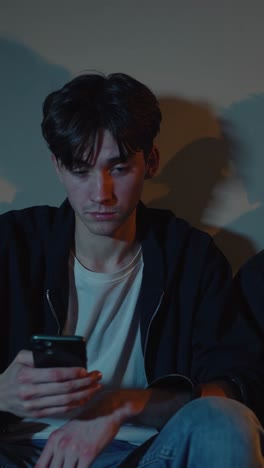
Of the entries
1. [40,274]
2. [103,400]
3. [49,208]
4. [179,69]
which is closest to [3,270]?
[40,274]

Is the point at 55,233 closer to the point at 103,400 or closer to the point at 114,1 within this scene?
the point at 103,400

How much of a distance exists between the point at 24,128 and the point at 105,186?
Result: 42 cm

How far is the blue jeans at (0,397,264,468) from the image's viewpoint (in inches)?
34.9

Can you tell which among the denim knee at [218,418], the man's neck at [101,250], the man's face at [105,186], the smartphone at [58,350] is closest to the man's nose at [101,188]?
the man's face at [105,186]

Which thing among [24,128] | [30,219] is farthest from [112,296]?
[24,128]

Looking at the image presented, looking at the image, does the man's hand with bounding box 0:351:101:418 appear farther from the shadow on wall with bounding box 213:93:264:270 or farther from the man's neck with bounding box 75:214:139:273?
the shadow on wall with bounding box 213:93:264:270

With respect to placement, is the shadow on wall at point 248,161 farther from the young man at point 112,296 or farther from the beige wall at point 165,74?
the young man at point 112,296

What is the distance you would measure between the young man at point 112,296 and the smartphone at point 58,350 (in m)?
0.05

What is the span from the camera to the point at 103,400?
108 cm

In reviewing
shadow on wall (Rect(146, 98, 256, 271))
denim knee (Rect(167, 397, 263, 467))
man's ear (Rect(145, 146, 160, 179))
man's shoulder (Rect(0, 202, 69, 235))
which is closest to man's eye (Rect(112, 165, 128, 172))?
man's ear (Rect(145, 146, 160, 179))

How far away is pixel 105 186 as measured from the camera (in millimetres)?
1111

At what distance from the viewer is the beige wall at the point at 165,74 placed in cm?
141

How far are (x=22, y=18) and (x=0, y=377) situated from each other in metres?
0.84

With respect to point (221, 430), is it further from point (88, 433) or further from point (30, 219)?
point (30, 219)
